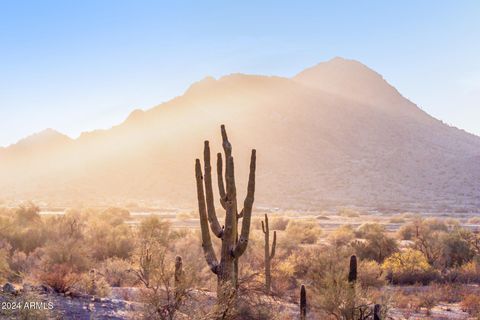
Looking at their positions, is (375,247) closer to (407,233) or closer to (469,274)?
(469,274)

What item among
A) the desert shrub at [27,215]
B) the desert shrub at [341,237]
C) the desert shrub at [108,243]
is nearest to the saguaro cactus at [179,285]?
the desert shrub at [108,243]

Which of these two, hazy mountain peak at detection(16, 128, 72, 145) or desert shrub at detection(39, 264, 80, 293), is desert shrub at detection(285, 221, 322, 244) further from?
hazy mountain peak at detection(16, 128, 72, 145)

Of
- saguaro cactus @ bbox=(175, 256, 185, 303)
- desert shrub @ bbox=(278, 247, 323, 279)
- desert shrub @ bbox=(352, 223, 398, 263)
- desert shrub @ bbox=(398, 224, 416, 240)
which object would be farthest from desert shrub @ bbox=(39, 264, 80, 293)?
desert shrub @ bbox=(398, 224, 416, 240)

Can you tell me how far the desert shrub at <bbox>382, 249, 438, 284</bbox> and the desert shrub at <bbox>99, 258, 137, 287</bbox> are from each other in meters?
9.17

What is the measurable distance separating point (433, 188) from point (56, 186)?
2301 inches

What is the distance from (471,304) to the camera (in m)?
14.4

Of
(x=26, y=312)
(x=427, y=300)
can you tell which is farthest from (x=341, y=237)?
(x=26, y=312)

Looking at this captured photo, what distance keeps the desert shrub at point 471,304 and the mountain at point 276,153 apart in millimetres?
43303

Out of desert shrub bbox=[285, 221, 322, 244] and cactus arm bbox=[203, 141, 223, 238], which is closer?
cactus arm bbox=[203, 141, 223, 238]

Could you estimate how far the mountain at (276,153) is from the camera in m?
67.9

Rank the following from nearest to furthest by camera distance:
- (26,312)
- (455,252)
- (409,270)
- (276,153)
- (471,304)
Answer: (26,312), (471,304), (409,270), (455,252), (276,153)

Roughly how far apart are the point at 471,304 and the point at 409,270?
14.2ft

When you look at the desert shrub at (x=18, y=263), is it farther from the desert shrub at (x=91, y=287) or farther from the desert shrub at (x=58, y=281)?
the desert shrub at (x=58, y=281)

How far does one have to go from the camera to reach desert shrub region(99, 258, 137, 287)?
15.5 m
